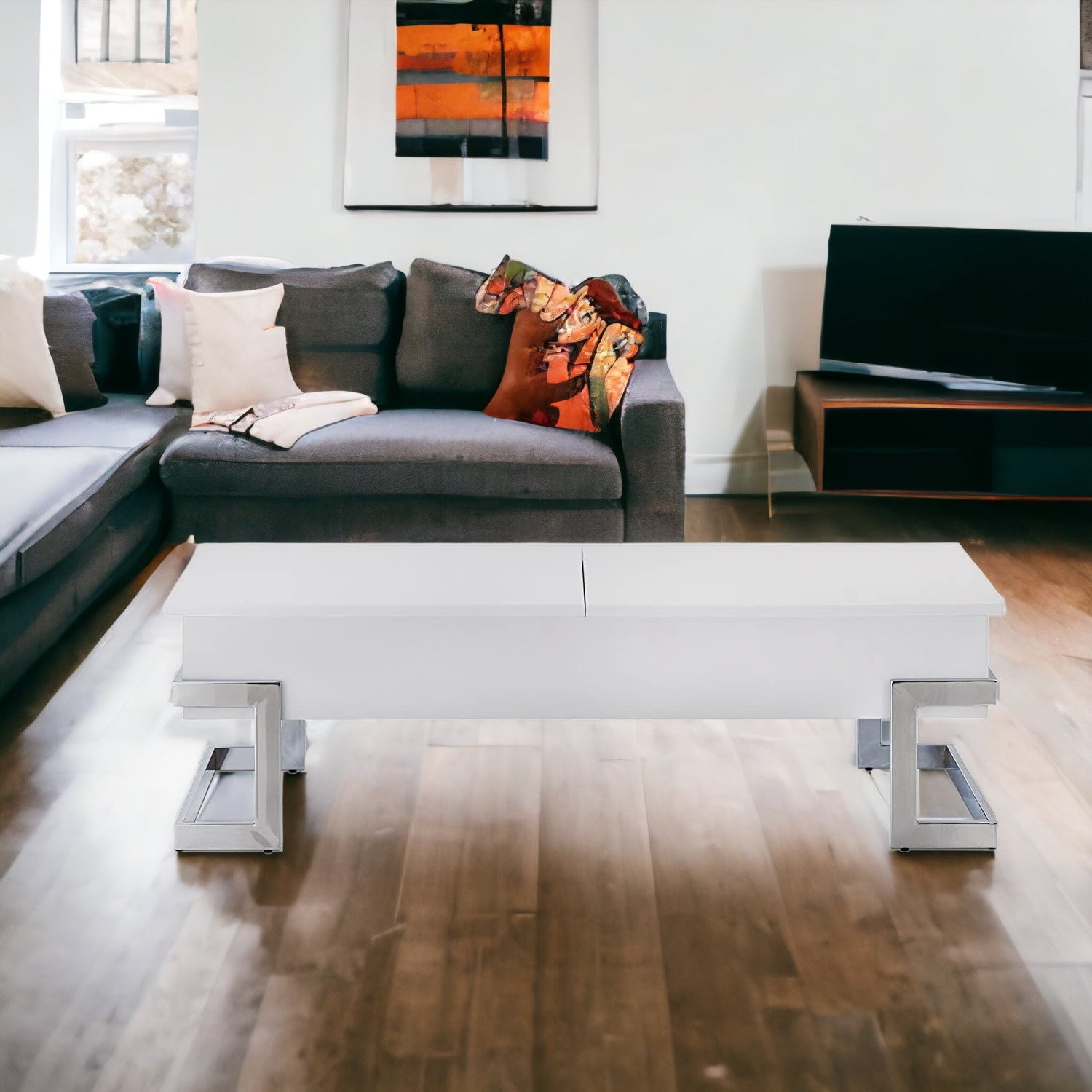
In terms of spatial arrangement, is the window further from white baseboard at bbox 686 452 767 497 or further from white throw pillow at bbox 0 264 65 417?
white baseboard at bbox 686 452 767 497

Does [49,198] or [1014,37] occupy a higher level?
[1014,37]

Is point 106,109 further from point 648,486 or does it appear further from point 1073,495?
point 1073,495

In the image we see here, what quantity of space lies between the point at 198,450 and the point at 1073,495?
9.21 ft

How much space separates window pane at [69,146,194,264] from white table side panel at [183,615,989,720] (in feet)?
10.7

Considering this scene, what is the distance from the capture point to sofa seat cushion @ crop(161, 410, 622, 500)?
133 inches

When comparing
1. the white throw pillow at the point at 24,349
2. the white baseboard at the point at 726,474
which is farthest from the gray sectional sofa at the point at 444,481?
the white baseboard at the point at 726,474

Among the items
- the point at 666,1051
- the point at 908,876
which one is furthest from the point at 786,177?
the point at 666,1051

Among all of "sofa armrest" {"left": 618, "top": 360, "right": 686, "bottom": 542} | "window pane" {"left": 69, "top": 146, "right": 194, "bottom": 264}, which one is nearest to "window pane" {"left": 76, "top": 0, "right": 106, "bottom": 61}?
"window pane" {"left": 69, "top": 146, "right": 194, "bottom": 264}

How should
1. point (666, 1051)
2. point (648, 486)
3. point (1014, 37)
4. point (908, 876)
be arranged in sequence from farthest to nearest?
point (1014, 37) → point (648, 486) → point (908, 876) → point (666, 1051)

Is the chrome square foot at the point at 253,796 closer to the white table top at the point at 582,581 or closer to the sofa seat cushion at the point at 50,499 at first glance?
the white table top at the point at 582,581

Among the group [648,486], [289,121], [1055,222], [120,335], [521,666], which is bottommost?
[521,666]

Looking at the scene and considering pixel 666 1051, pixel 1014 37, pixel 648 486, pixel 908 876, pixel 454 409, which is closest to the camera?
pixel 666 1051

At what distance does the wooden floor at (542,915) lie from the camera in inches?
60.2

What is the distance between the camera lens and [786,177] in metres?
4.49
